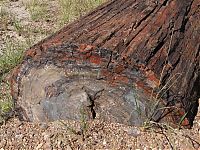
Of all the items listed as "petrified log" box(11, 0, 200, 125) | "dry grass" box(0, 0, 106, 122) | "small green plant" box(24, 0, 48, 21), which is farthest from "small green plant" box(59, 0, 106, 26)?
"petrified log" box(11, 0, 200, 125)

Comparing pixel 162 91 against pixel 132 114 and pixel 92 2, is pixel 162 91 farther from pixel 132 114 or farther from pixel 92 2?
pixel 92 2

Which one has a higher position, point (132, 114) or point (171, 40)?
point (171, 40)

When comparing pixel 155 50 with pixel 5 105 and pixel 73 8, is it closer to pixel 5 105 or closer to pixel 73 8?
pixel 5 105

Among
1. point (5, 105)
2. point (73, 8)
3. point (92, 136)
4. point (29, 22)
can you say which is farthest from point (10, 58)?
point (73, 8)

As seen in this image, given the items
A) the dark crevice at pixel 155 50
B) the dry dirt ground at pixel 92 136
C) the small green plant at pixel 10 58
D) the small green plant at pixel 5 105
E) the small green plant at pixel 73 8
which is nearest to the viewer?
the dark crevice at pixel 155 50

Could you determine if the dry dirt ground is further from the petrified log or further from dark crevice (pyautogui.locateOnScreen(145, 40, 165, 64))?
dark crevice (pyautogui.locateOnScreen(145, 40, 165, 64))

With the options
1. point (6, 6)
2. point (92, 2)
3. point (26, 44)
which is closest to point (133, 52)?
point (26, 44)

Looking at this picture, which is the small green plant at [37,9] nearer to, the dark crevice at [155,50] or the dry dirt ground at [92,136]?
the dry dirt ground at [92,136]

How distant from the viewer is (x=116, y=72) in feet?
9.59

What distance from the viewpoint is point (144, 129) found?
3059 mm

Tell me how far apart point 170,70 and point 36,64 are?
1.01m

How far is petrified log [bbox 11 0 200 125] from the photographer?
2.89 metres

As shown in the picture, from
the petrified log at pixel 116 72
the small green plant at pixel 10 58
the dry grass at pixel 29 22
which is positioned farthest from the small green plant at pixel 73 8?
the petrified log at pixel 116 72

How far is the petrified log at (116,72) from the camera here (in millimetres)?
2889
